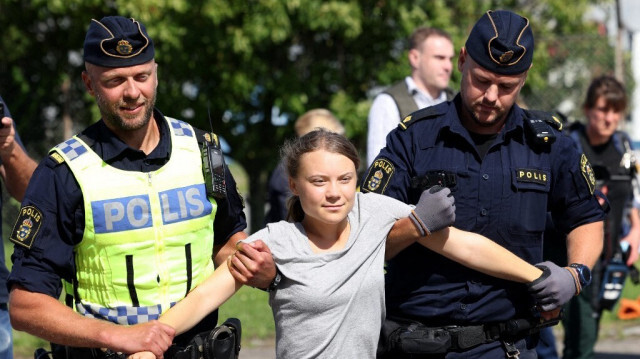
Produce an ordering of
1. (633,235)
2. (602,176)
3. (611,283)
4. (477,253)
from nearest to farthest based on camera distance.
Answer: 1. (477,253)
2. (602,176)
3. (611,283)
4. (633,235)

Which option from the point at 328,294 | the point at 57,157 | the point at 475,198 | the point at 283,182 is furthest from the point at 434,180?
the point at 283,182

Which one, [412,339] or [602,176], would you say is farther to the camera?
[602,176]

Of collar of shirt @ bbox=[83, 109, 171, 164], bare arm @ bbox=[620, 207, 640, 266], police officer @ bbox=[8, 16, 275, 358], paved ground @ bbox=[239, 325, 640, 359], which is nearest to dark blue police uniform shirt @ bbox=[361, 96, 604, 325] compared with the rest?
police officer @ bbox=[8, 16, 275, 358]

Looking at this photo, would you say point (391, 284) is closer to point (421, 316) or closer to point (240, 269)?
point (421, 316)

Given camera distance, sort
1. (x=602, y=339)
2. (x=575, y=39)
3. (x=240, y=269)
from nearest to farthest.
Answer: (x=240, y=269) < (x=602, y=339) < (x=575, y=39)

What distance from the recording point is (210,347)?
3340 millimetres

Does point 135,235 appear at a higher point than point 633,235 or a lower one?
higher

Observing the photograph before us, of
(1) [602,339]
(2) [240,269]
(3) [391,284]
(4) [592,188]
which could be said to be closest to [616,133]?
(1) [602,339]

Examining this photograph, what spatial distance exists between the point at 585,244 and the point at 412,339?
76cm

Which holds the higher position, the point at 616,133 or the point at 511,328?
the point at 616,133

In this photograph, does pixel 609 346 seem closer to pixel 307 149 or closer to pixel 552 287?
pixel 552 287

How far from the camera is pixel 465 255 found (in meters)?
3.50

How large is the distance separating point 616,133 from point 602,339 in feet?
7.48

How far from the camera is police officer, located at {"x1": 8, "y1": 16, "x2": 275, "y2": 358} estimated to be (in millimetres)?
3254
